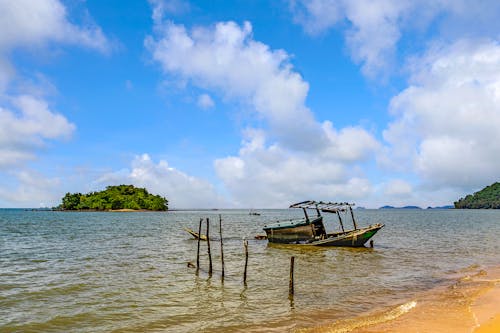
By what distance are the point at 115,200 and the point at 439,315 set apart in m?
175

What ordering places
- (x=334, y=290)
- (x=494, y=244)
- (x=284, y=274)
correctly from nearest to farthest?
(x=334, y=290) → (x=284, y=274) → (x=494, y=244)

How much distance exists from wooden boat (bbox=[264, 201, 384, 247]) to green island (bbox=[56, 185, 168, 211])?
148673 millimetres

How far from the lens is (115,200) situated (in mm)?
173375

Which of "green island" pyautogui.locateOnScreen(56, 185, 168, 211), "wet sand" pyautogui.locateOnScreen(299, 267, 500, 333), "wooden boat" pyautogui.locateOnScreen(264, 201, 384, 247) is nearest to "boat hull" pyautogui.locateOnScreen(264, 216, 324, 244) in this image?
"wooden boat" pyautogui.locateOnScreen(264, 201, 384, 247)

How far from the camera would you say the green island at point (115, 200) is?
174m

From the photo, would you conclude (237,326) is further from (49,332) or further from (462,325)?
(462,325)

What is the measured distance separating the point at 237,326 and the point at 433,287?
12.3 m

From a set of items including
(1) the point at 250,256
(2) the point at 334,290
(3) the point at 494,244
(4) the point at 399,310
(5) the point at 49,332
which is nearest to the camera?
(5) the point at 49,332

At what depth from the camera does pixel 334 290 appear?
747 inches

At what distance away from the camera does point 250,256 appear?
3073cm

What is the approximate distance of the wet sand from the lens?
12.0 m

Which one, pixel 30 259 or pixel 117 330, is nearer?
pixel 117 330

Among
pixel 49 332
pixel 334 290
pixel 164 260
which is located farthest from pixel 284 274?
pixel 49 332

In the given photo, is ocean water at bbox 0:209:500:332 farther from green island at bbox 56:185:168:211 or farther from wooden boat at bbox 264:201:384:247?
green island at bbox 56:185:168:211
